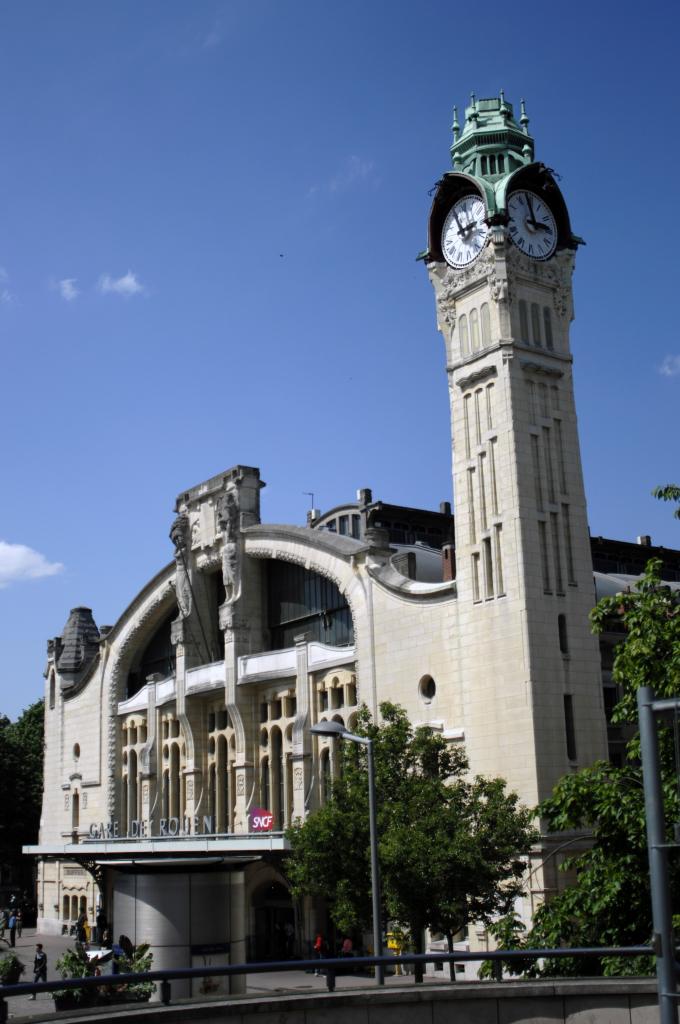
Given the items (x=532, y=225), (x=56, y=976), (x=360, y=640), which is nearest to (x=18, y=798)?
(x=56, y=976)

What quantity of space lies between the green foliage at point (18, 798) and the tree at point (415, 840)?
54990mm

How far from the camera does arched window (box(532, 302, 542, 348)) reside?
44312 millimetres

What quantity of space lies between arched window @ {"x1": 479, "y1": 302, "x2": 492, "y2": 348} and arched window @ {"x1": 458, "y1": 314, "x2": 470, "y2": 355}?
84cm

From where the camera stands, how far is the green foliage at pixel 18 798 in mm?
86500

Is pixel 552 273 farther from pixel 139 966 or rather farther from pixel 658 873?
pixel 658 873

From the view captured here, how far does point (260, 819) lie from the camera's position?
5150 cm

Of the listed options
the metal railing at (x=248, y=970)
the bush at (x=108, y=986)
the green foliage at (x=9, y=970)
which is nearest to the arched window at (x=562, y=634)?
the bush at (x=108, y=986)

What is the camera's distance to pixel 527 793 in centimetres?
3862

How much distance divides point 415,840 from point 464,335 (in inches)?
838

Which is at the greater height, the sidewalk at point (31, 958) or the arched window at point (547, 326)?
the arched window at point (547, 326)

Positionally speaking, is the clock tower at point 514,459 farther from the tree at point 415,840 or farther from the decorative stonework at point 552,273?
the tree at point 415,840

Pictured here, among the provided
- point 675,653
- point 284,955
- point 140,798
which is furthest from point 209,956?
point 140,798

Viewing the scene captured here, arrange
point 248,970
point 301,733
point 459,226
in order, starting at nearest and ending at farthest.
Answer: point 248,970
point 459,226
point 301,733

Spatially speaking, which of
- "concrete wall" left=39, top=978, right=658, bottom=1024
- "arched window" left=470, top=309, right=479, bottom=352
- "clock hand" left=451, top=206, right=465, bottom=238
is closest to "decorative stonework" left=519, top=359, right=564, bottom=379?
"arched window" left=470, top=309, right=479, bottom=352
